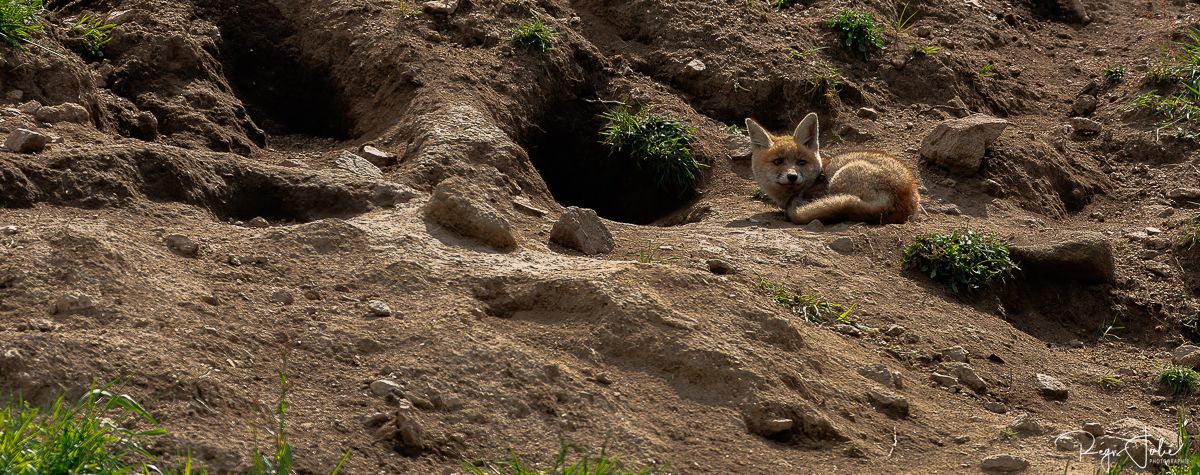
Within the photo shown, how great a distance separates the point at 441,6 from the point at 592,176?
140 cm

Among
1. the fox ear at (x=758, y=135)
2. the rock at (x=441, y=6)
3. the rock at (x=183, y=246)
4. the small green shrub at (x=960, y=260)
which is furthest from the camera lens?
the fox ear at (x=758, y=135)

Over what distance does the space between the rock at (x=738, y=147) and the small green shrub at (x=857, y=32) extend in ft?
3.96

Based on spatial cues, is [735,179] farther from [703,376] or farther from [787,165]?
[703,376]

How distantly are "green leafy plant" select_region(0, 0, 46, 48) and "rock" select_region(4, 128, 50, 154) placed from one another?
1.08 meters

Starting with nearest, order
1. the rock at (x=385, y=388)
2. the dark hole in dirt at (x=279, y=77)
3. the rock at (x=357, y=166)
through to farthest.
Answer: the rock at (x=385, y=388) → the rock at (x=357, y=166) → the dark hole in dirt at (x=279, y=77)

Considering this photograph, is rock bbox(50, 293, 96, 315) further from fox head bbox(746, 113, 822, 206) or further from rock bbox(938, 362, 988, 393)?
fox head bbox(746, 113, 822, 206)

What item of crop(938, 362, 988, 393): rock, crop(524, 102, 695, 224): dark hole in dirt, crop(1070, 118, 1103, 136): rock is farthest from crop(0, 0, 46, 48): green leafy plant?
crop(1070, 118, 1103, 136): rock

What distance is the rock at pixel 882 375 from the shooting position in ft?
14.8

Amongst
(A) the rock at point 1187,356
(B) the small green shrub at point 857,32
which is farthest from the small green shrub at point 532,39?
(A) the rock at point 1187,356

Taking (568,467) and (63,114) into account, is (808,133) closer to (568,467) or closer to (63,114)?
(63,114)

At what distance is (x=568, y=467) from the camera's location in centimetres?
330

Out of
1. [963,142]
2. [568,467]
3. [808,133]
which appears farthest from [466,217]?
[963,142]

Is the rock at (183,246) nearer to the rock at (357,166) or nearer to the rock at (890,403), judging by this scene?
the rock at (357,166)

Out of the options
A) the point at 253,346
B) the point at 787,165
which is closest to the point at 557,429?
the point at 253,346
